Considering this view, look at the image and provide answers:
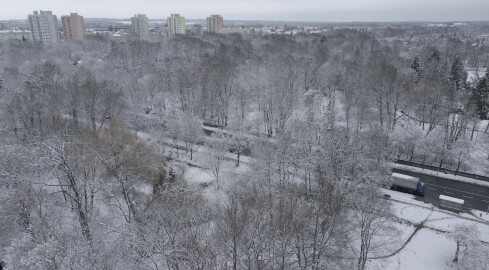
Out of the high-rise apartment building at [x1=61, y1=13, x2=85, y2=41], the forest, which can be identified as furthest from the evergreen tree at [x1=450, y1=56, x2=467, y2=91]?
Answer: the high-rise apartment building at [x1=61, y1=13, x2=85, y2=41]

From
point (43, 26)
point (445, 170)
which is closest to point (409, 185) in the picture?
point (445, 170)

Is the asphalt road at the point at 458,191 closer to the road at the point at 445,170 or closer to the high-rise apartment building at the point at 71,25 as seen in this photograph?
the road at the point at 445,170

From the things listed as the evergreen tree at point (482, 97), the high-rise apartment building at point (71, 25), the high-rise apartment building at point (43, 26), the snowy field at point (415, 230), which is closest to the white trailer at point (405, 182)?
the snowy field at point (415, 230)

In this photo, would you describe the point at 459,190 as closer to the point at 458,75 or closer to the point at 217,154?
the point at 217,154

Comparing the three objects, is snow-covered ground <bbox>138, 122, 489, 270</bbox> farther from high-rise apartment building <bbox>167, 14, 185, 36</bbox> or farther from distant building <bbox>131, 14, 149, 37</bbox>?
high-rise apartment building <bbox>167, 14, 185, 36</bbox>

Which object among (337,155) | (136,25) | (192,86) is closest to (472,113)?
(337,155)
